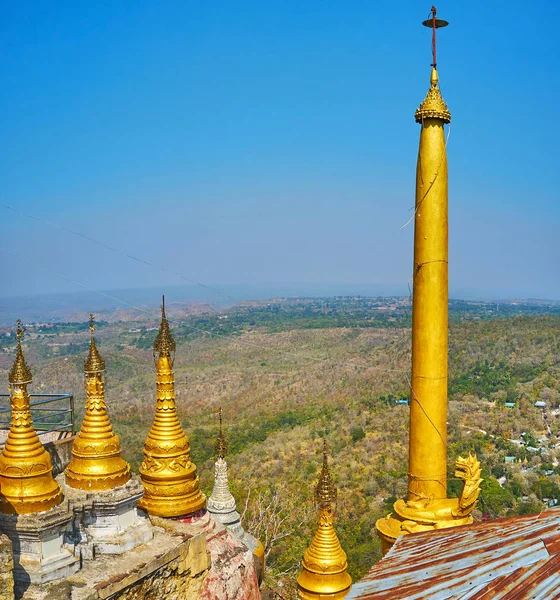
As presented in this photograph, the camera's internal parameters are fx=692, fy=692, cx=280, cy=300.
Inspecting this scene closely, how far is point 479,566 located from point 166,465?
5.54 metres

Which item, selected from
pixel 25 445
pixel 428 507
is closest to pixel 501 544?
pixel 428 507

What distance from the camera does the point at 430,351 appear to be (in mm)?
10398

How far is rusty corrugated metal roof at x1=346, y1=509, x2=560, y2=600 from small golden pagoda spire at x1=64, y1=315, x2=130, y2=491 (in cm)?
385

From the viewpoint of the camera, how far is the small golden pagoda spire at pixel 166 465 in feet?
33.9

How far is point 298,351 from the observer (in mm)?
70375

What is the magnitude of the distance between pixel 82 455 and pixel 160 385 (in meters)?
2.02

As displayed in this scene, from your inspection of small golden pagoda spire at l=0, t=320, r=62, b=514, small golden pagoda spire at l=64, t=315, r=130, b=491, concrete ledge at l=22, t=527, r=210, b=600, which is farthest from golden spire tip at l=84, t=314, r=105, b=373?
concrete ledge at l=22, t=527, r=210, b=600

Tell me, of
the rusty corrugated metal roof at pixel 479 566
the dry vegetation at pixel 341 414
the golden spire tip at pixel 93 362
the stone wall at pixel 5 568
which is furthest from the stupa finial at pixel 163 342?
the dry vegetation at pixel 341 414

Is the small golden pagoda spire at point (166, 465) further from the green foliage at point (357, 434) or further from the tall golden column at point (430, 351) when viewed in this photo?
the green foliage at point (357, 434)

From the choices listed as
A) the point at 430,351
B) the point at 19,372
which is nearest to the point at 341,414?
the point at 430,351

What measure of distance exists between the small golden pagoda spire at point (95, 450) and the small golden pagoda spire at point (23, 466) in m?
0.86

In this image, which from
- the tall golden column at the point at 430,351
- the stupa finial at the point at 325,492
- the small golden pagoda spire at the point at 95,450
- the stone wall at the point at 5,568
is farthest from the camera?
the stupa finial at the point at 325,492

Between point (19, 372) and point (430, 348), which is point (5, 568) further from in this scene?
point (430, 348)

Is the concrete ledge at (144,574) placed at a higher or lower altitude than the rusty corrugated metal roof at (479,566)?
lower
